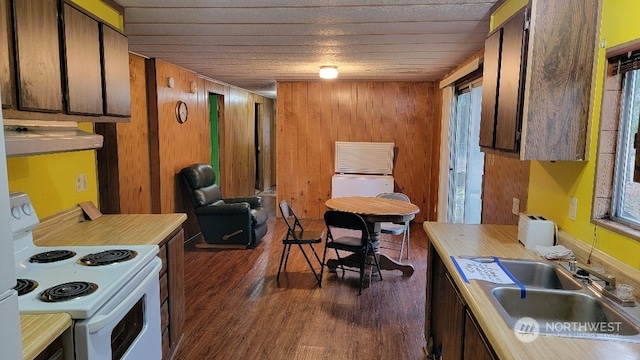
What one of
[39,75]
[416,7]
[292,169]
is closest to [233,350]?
[39,75]

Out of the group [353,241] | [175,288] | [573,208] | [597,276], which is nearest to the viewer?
[597,276]

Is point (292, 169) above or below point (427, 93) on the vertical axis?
below

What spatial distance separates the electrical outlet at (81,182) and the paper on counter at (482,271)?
7.39 feet

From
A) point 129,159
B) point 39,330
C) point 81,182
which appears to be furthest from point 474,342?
point 129,159

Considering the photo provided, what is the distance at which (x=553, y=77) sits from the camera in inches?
69.7

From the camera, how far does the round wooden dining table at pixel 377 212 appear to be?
346 centimetres

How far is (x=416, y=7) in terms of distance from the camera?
8.15ft

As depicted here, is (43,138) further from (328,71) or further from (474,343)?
(328,71)

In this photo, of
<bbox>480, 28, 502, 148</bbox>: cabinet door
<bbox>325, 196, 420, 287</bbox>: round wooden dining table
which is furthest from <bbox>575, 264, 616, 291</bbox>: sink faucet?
<bbox>325, 196, 420, 287</bbox>: round wooden dining table

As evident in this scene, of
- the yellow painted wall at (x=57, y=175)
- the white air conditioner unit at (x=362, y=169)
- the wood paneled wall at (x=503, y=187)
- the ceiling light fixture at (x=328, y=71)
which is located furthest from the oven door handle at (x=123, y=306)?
the white air conditioner unit at (x=362, y=169)

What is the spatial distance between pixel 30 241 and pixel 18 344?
1312 mm

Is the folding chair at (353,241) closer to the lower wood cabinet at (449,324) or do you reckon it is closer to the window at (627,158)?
the lower wood cabinet at (449,324)

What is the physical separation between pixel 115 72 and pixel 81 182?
2.46 ft

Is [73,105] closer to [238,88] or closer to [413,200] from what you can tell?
[413,200]
